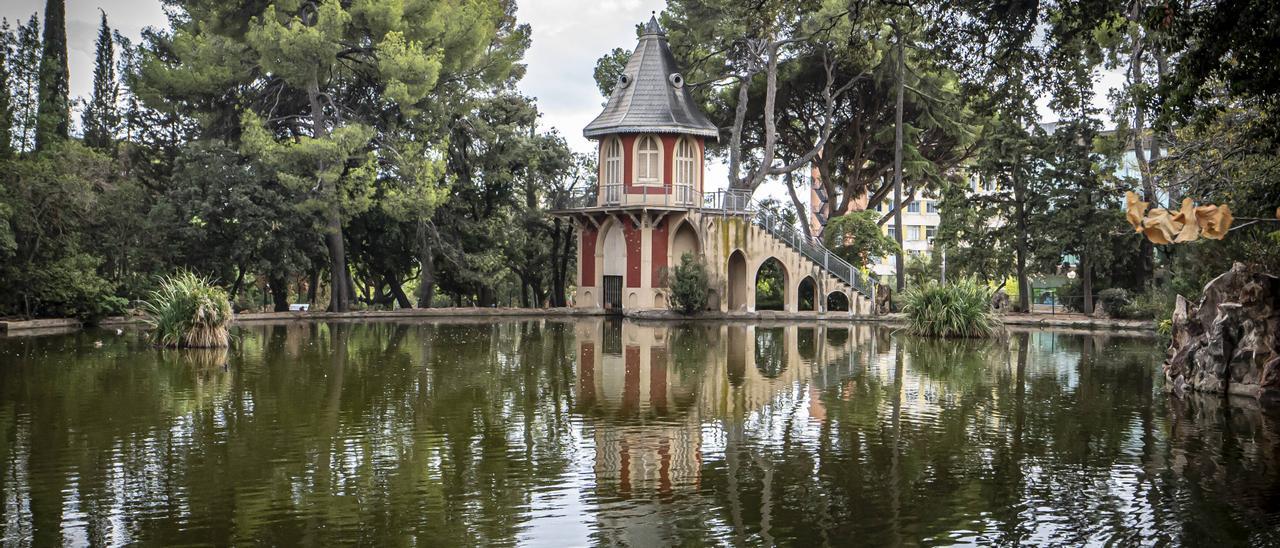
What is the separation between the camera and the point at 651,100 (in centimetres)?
4094

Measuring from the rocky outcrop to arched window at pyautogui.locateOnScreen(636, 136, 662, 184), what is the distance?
25005 mm

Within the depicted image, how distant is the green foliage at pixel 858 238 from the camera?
42.0m

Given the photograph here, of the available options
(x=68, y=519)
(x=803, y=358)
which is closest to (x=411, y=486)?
(x=68, y=519)

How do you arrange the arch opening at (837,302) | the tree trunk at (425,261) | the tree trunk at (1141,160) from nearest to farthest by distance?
the tree trunk at (1141,160) < the tree trunk at (425,261) < the arch opening at (837,302)

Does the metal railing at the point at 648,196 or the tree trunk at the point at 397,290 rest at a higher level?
the metal railing at the point at 648,196

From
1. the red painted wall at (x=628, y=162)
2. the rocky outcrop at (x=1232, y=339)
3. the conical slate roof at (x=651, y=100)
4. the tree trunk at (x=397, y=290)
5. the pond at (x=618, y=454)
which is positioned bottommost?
the pond at (x=618, y=454)

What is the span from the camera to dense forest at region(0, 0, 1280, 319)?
105 ft

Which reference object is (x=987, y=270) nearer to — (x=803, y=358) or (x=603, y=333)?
(x=603, y=333)

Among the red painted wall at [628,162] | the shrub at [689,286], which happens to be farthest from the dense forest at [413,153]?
the shrub at [689,286]

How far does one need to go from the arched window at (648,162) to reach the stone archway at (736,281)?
410 cm

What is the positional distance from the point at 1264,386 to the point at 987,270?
2590 cm

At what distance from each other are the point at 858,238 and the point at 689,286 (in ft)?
23.7

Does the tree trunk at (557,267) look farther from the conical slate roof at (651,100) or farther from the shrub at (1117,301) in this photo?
the shrub at (1117,301)

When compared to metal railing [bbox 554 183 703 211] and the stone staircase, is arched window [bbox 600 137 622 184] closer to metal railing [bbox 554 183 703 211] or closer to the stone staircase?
metal railing [bbox 554 183 703 211]
